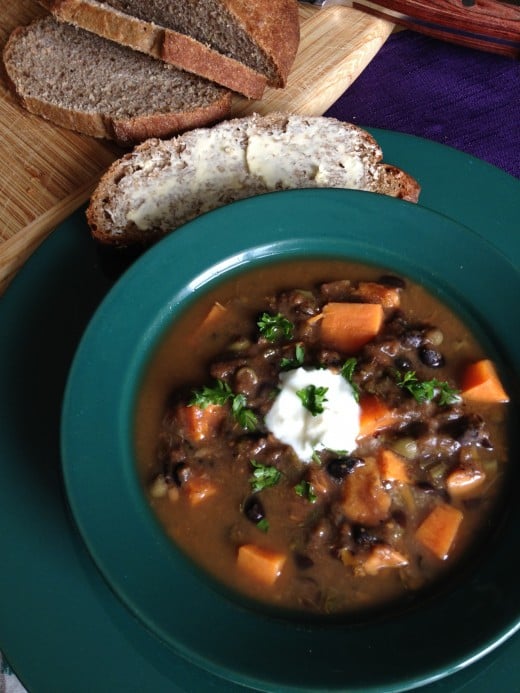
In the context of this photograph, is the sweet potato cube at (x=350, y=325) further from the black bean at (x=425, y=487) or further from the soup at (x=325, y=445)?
the black bean at (x=425, y=487)

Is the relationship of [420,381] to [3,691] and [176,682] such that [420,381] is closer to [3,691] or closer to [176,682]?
[176,682]

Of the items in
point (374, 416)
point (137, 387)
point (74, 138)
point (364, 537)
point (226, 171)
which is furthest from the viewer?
point (74, 138)

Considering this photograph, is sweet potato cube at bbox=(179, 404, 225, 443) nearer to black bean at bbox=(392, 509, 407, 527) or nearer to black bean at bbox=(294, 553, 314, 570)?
black bean at bbox=(294, 553, 314, 570)

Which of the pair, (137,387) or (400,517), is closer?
(400,517)

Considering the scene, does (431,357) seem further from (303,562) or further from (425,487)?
(303,562)

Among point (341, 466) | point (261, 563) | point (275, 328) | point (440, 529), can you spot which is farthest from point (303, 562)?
point (275, 328)

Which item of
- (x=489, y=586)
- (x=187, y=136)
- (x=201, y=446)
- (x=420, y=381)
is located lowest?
(x=489, y=586)

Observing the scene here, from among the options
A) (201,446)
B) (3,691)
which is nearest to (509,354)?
(201,446)

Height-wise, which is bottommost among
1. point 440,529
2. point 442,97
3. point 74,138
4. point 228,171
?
point 440,529
